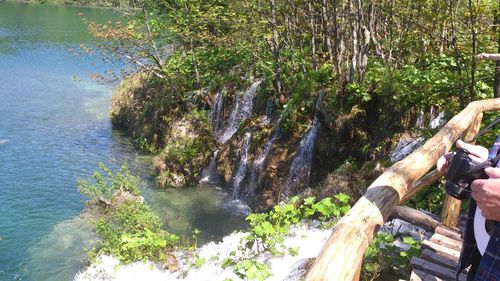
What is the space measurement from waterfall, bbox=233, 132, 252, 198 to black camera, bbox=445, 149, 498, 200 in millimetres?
12454

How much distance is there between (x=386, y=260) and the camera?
5477 mm

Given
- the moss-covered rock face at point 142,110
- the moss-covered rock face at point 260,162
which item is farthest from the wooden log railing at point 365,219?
the moss-covered rock face at point 142,110

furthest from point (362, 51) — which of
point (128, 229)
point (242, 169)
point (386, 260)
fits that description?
point (386, 260)

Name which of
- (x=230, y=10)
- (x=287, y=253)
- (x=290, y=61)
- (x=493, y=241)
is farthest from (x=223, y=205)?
(x=493, y=241)

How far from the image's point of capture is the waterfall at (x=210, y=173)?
55.0ft

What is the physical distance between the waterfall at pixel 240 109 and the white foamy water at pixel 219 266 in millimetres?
7867

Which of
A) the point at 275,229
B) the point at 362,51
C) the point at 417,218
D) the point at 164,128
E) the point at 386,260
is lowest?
the point at 164,128

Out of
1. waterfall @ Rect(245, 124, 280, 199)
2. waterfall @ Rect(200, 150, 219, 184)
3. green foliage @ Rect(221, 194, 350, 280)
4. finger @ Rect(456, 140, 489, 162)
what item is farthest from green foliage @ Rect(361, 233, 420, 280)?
waterfall @ Rect(200, 150, 219, 184)

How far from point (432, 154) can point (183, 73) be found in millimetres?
17459

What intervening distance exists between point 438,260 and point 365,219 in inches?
92.3

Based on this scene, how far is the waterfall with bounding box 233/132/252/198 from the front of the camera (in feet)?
49.6

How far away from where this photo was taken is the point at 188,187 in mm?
16328

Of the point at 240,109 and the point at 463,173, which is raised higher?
the point at 463,173

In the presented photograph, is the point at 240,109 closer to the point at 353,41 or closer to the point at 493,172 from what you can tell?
the point at 353,41
